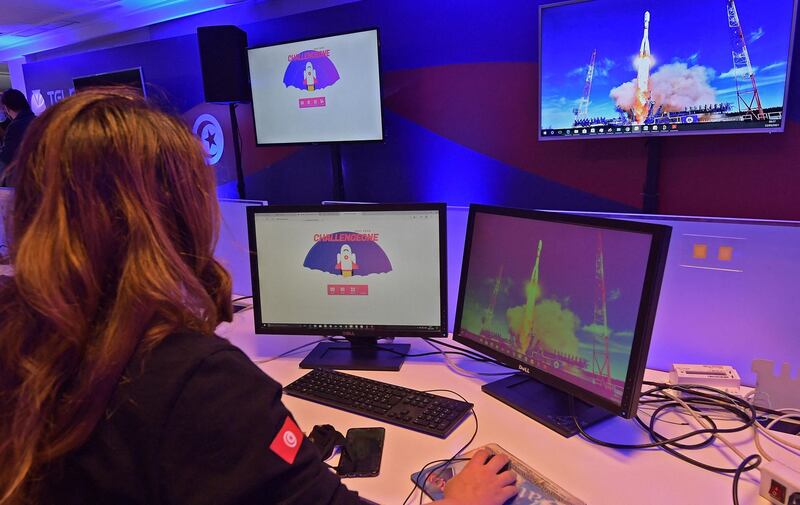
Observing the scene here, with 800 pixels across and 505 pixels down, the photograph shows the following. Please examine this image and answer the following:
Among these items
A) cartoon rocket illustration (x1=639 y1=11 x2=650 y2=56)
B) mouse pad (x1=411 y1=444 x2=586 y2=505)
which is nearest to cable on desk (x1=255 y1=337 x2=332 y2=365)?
mouse pad (x1=411 y1=444 x2=586 y2=505)

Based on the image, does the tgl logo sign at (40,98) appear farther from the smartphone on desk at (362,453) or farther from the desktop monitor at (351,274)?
the smartphone on desk at (362,453)

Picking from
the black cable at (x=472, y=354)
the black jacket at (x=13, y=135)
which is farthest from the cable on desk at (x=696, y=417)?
the black jacket at (x=13, y=135)

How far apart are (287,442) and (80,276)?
0.37m

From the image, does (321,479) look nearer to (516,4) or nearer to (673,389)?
(673,389)

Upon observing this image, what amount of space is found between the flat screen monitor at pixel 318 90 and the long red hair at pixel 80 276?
1804mm

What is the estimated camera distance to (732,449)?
109 cm

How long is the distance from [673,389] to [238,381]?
1102 millimetres

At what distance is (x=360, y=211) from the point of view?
5.08ft

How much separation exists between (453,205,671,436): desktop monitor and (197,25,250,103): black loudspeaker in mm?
1921

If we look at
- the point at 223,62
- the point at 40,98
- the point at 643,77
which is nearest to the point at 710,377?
the point at 643,77

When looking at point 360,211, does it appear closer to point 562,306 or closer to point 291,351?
point 291,351

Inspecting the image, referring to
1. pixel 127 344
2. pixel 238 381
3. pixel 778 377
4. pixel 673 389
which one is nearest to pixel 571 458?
pixel 673 389

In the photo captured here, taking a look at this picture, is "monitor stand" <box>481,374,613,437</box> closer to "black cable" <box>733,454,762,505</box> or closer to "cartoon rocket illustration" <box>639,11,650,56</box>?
"black cable" <box>733,454,762,505</box>

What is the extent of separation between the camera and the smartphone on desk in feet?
3.54
